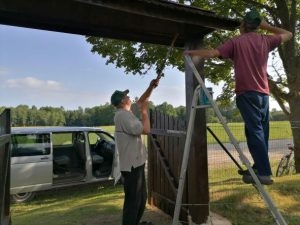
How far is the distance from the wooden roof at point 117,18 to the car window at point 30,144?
554cm

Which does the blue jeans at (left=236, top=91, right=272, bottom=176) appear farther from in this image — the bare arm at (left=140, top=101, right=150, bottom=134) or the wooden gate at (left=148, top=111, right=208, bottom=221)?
the wooden gate at (left=148, top=111, right=208, bottom=221)

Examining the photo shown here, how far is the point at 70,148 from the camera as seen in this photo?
1106 centimetres

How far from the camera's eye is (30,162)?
995cm

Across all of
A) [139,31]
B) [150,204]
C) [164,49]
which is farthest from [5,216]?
[164,49]

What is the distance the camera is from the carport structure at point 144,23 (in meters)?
4.39

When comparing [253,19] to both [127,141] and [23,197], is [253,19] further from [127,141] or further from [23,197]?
[23,197]

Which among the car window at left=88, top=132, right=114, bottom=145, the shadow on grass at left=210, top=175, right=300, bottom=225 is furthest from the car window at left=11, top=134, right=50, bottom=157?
the shadow on grass at left=210, top=175, right=300, bottom=225

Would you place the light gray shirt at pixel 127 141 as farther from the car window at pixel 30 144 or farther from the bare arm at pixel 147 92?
the car window at pixel 30 144

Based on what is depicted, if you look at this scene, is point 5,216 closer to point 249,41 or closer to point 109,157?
point 249,41

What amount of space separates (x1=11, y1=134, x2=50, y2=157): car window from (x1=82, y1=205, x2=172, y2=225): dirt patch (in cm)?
415

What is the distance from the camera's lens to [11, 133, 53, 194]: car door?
32.1 ft

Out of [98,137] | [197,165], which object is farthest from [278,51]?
[197,165]

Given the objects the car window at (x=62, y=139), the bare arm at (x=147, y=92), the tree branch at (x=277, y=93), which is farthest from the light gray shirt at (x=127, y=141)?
the tree branch at (x=277, y=93)

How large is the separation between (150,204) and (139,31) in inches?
130
